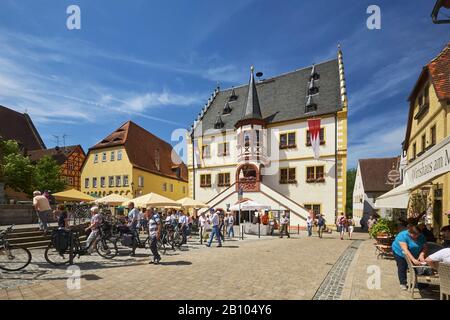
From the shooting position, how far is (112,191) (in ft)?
121

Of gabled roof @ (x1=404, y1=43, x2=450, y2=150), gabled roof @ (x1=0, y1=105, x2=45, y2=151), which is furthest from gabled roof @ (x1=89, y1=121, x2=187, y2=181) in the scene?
gabled roof @ (x1=404, y1=43, x2=450, y2=150)

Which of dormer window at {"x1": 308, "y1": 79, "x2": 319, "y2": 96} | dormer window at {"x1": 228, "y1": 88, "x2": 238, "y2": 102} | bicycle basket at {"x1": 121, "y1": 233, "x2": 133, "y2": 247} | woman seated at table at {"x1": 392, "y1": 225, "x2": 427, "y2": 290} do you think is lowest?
bicycle basket at {"x1": 121, "y1": 233, "x2": 133, "y2": 247}

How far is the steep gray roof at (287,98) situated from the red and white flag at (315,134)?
8.83 ft

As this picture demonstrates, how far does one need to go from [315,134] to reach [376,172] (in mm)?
25623

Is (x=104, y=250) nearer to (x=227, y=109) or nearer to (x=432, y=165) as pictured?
(x=432, y=165)

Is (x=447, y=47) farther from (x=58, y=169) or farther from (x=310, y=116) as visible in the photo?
(x=58, y=169)

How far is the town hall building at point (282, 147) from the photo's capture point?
88.0 feet

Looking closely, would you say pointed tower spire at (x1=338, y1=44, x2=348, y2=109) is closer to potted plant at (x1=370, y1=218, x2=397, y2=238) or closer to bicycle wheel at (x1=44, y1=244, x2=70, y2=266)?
potted plant at (x1=370, y1=218, x2=397, y2=238)

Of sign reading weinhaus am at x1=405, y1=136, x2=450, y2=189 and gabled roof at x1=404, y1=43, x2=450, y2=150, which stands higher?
gabled roof at x1=404, y1=43, x2=450, y2=150

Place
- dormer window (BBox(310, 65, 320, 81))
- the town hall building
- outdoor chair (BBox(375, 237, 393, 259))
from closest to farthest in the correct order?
outdoor chair (BBox(375, 237, 393, 259)) < the town hall building < dormer window (BBox(310, 65, 320, 81))

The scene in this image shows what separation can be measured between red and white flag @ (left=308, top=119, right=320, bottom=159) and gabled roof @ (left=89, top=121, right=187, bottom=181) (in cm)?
2215

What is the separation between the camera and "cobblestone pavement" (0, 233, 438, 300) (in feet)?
19.4

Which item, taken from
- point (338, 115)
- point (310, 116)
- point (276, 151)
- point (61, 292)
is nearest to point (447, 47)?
point (338, 115)

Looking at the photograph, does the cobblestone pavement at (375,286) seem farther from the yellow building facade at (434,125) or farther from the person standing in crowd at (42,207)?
the person standing in crowd at (42,207)
